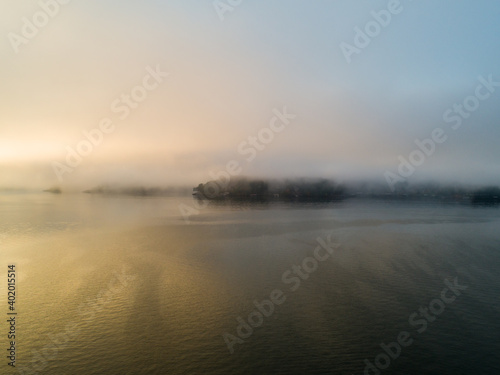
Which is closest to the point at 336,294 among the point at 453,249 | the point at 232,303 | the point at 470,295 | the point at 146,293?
the point at 232,303

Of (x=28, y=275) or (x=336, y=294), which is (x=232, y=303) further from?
(x=28, y=275)

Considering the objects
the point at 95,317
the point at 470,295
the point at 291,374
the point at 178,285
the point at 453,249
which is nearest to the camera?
the point at 291,374

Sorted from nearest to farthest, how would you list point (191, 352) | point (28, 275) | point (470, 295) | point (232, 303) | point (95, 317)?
point (191, 352) < point (95, 317) < point (232, 303) < point (470, 295) < point (28, 275)

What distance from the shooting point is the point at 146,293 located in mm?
18391

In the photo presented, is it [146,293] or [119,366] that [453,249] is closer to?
[146,293]

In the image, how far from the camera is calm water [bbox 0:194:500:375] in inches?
468

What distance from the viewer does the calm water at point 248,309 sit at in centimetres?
1188

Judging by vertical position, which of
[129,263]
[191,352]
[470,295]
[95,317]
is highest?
[129,263]

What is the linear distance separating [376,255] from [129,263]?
2013cm

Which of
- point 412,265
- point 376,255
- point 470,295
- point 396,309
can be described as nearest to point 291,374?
point 396,309

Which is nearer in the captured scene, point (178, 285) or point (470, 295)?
point (470, 295)

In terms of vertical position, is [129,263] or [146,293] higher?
[129,263]

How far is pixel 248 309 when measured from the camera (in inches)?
645

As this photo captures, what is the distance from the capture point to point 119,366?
1152cm
